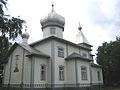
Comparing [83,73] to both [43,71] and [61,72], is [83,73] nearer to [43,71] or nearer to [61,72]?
[61,72]

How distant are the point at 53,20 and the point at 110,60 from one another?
16.3m

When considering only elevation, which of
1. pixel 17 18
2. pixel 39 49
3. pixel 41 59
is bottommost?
pixel 41 59

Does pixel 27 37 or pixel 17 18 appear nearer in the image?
pixel 17 18

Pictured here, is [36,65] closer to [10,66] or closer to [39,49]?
[39,49]

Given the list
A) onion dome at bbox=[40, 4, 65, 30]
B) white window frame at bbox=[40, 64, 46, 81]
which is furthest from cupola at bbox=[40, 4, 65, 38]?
white window frame at bbox=[40, 64, 46, 81]

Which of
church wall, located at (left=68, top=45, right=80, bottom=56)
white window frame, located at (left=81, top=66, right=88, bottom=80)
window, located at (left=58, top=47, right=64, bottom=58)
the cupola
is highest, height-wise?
the cupola

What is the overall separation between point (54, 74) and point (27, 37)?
1307cm

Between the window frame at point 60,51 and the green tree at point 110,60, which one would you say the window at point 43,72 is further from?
the green tree at point 110,60

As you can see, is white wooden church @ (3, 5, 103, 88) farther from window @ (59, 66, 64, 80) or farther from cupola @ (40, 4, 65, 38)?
cupola @ (40, 4, 65, 38)

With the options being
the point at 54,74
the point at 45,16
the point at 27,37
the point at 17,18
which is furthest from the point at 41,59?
the point at 27,37

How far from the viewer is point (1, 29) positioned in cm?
1334

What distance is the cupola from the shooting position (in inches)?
934

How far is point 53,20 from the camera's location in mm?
23688

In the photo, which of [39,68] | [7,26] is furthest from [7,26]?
[39,68]
